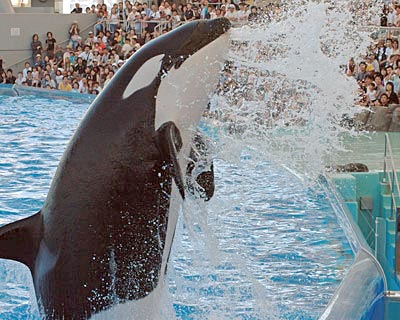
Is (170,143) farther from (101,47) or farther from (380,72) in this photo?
(101,47)

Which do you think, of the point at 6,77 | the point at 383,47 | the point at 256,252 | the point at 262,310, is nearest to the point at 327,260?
the point at 256,252

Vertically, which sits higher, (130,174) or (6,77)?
(130,174)

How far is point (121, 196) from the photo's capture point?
12.4 ft

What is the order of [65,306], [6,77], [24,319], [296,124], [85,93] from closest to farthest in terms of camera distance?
[65,306]
[24,319]
[296,124]
[85,93]
[6,77]

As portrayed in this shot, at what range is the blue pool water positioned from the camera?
5449mm

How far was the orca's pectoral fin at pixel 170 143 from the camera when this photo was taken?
3715 millimetres

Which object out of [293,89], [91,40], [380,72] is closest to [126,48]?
[91,40]

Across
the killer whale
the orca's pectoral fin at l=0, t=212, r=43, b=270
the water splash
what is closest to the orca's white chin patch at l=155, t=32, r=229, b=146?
the killer whale

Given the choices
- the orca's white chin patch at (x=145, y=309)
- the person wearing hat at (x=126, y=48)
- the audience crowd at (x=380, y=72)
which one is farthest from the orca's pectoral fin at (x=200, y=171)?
the person wearing hat at (x=126, y=48)

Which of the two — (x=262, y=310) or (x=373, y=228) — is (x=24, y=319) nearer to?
(x=262, y=310)

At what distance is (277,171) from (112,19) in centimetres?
1510

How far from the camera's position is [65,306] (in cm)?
371

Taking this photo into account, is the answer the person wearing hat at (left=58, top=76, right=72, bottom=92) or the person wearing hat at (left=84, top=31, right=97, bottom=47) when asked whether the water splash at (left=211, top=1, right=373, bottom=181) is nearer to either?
the person wearing hat at (left=58, top=76, right=72, bottom=92)

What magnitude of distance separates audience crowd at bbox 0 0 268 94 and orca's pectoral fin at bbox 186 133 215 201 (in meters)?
14.1
